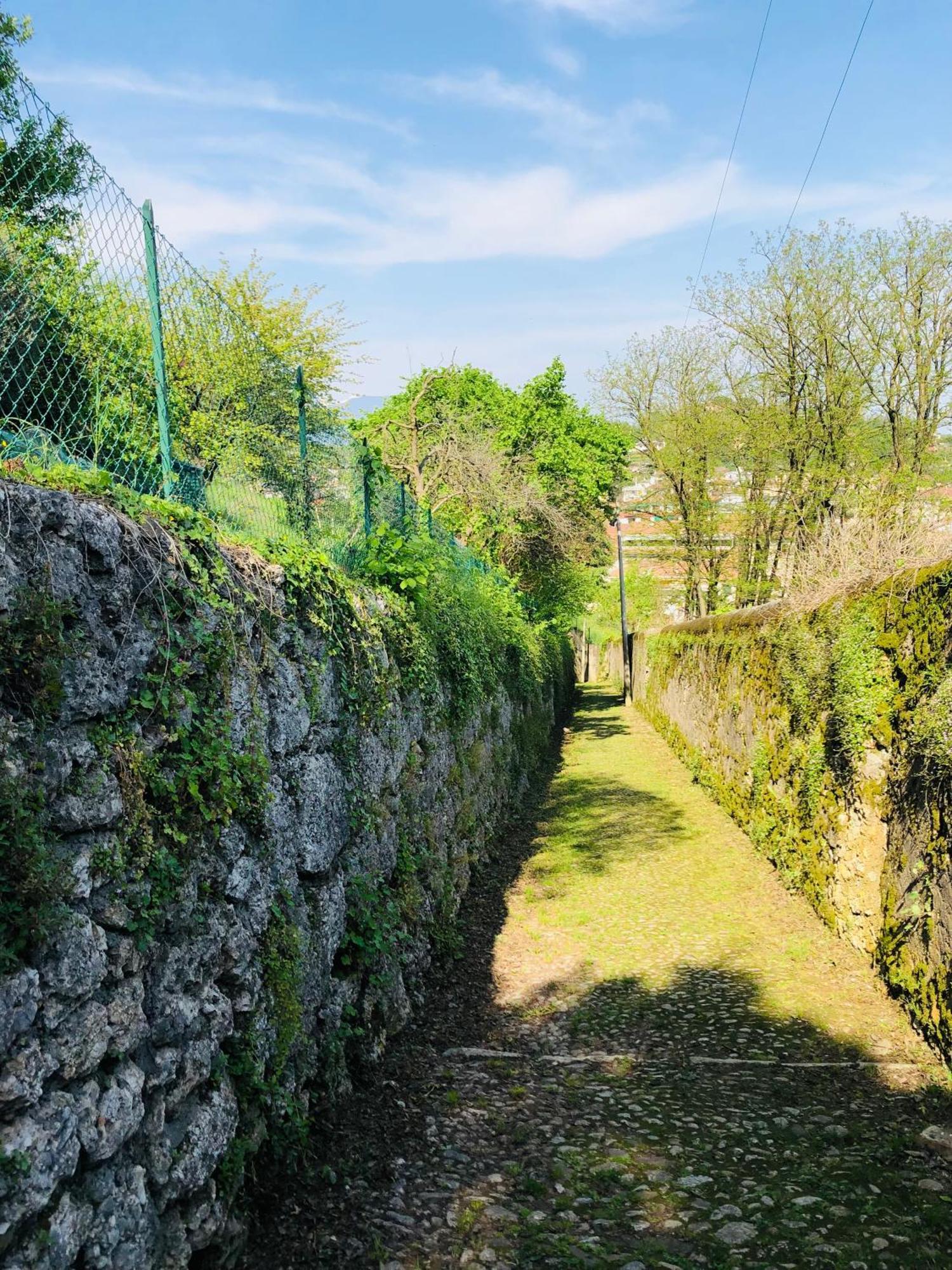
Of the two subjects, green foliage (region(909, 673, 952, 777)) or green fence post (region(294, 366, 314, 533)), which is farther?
green fence post (region(294, 366, 314, 533))

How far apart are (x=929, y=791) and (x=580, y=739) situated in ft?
57.2

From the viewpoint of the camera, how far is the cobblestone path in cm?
358

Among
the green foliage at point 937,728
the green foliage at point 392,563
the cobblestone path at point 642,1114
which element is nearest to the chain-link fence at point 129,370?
the green foliage at point 392,563

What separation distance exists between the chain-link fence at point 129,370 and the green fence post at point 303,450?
0.5 inches

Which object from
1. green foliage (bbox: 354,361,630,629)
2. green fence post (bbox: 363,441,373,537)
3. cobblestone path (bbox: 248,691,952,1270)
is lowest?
cobblestone path (bbox: 248,691,952,1270)

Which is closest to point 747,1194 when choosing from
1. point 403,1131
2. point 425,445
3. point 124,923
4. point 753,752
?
point 403,1131

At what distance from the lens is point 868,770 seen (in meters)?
6.68

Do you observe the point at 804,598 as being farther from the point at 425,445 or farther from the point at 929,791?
the point at 425,445

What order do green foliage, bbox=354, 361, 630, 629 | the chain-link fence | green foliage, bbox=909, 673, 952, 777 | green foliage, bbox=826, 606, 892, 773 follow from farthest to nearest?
green foliage, bbox=354, 361, 630, 629 → green foliage, bbox=826, 606, 892, 773 → green foliage, bbox=909, 673, 952, 777 → the chain-link fence

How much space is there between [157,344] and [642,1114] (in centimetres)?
452

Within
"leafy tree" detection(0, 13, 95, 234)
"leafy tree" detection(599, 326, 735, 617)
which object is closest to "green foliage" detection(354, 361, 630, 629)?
"leafy tree" detection(599, 326, 735, 617)

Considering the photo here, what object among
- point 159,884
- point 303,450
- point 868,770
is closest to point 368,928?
point 159,884

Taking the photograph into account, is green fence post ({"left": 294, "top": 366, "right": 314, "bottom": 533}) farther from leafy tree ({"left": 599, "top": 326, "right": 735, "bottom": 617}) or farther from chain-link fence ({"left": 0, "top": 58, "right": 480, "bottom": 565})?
leafy tree ({"left": 599, "top": 326, "right": 735, "bottom": 617})

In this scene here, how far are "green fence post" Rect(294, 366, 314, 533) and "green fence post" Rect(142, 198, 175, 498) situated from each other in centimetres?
183
